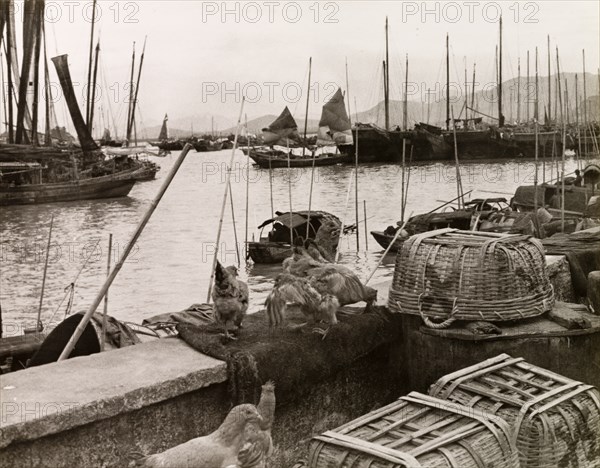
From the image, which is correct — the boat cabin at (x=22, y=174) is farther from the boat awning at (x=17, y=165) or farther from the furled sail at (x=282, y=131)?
the furled sail at (x=282, y=131)

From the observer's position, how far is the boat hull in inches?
1617

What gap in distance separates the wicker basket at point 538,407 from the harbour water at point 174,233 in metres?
7.16

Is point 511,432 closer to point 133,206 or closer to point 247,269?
point 247,269

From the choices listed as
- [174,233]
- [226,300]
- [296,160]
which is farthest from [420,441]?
[296,160]

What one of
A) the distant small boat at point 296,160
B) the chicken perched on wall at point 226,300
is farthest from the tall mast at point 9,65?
the chicken perched on wall at point 226,300

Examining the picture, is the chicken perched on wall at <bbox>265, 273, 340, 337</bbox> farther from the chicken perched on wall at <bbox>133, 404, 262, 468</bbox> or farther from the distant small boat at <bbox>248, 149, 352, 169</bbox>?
the distant small boat at <bbox>248, 149, 352, 169</bbox>

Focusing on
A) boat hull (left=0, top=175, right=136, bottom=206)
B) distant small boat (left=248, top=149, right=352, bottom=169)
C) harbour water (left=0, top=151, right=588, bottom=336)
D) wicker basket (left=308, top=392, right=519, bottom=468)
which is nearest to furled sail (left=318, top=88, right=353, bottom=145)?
harbour water (left=0, top=151, right=588, bottom=336)

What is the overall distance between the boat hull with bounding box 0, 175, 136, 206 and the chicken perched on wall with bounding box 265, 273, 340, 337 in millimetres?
39654

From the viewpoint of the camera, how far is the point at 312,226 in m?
21.6

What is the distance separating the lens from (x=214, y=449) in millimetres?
3096

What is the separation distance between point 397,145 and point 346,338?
6280 centimetres

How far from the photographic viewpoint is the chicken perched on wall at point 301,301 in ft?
14.4

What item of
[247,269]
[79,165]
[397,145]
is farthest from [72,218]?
[397,145]

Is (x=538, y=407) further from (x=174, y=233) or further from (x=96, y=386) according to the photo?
(x=174, y=233)
